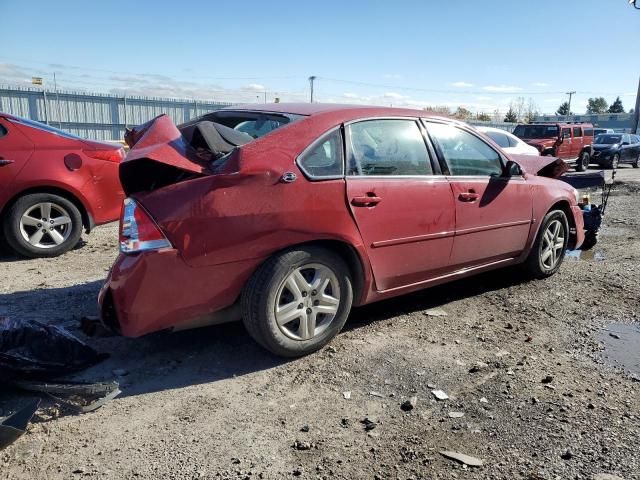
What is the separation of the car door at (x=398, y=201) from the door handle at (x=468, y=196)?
138 millimetres

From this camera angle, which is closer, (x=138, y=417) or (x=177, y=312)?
(x=138, y=417)

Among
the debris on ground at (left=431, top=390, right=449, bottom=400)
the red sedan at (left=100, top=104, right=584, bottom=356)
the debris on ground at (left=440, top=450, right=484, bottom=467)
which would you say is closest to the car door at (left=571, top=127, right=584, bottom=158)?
the red sedan at (left=100, top=104, right=584, bottom=356)

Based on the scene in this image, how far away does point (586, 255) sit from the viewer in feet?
22.6

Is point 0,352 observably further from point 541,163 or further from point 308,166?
point 541,163

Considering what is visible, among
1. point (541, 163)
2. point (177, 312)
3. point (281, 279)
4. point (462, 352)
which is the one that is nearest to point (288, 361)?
point (281, 279)

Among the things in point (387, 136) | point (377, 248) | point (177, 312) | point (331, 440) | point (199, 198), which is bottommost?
point (331, 440)

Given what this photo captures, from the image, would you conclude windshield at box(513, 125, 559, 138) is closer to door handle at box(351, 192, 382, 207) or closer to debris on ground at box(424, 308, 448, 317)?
debris on ground at box(424, 308, 448, 317)

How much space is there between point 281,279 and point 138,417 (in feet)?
3.74

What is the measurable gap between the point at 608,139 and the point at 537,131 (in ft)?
19.0

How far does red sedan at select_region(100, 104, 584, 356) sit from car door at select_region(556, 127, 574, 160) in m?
18.1

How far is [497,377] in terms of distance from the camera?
353 cm

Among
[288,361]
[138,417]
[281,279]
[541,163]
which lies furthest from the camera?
[541,163]

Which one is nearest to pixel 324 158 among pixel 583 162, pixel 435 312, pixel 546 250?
pixel 435 312

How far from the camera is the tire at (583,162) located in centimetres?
2274
